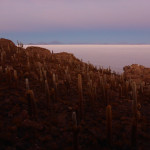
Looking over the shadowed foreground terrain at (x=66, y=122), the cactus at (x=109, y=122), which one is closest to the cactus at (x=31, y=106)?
the shadowed foreground terrain at (x=66, y=122)

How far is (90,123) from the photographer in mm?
11250

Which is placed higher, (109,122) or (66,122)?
(109,122)

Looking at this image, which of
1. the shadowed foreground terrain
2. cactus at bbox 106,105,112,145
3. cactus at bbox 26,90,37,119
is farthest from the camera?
cactus at bbox 26,90,37,119

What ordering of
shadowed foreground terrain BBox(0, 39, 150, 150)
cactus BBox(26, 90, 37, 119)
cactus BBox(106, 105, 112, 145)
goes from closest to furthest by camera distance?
cactus BBox(106, 105, 112, 145) → shadowed foreground terrain BBox(0, 39, 150, 150) → cactus BBox(26, 90, 37, 119)

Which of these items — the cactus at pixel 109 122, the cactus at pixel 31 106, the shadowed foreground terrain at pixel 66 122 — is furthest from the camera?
the cactus at pixel 31 106

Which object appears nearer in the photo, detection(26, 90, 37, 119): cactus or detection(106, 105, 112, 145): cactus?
detection(106, 105, 112, 145): cactus

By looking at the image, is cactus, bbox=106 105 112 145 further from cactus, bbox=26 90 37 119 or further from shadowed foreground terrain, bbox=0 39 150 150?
cactus, bbox=26 90 37 119

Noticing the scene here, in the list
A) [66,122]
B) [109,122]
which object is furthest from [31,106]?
[109,122]

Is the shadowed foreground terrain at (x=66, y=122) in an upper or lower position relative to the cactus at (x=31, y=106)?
lower

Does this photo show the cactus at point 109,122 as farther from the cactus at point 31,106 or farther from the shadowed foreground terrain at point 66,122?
the cactus at point 31,106

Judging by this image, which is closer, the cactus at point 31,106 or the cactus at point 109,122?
the cactus at point 109,122

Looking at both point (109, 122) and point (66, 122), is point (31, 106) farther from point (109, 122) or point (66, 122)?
point (109, 122)

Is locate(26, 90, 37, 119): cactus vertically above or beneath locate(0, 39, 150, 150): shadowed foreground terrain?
above

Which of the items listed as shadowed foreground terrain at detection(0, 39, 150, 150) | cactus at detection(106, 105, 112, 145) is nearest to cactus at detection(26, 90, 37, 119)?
shadowed foreground terrain at detection(0, 39, 150, 150)
